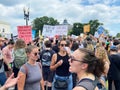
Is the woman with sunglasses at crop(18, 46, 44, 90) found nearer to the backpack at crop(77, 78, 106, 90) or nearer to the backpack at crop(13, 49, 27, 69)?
the backpack at crop(77, 78, 106, 90)

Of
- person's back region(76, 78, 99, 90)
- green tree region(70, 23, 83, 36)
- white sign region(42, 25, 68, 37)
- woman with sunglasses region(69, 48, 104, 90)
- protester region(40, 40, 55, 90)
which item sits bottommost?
green tree region(70, 23, 83, 36)

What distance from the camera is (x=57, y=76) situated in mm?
7227

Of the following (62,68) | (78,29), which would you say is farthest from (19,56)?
(78,29)

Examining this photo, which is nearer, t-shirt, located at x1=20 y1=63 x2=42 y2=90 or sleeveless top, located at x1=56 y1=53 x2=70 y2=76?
t-shirt, located at x1=20 y1=63 x2=42 y2=90

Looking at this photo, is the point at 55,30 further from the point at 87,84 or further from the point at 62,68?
the point at 87,84

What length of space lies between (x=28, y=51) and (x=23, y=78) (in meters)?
0.53

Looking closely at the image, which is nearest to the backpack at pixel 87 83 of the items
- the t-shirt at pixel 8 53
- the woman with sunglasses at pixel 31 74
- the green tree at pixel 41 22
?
the woman with sunglasses at pixel 31 74

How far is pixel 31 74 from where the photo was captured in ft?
17.6

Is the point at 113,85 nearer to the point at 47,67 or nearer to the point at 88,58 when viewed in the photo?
the point at 47,67

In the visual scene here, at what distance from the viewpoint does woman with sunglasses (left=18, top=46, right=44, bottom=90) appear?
525cm

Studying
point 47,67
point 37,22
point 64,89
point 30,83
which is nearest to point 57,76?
point 64,89

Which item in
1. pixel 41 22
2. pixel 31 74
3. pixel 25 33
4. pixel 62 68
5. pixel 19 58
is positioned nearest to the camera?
pixel 31 74

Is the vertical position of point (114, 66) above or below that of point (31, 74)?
below

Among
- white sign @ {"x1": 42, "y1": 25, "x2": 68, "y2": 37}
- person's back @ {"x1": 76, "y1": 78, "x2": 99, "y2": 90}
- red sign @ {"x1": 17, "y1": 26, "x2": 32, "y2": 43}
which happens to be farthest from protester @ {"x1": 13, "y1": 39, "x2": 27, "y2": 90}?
white sign @ {"x1": 42, "y1": 25, "x2": 68, "y2": 37}
